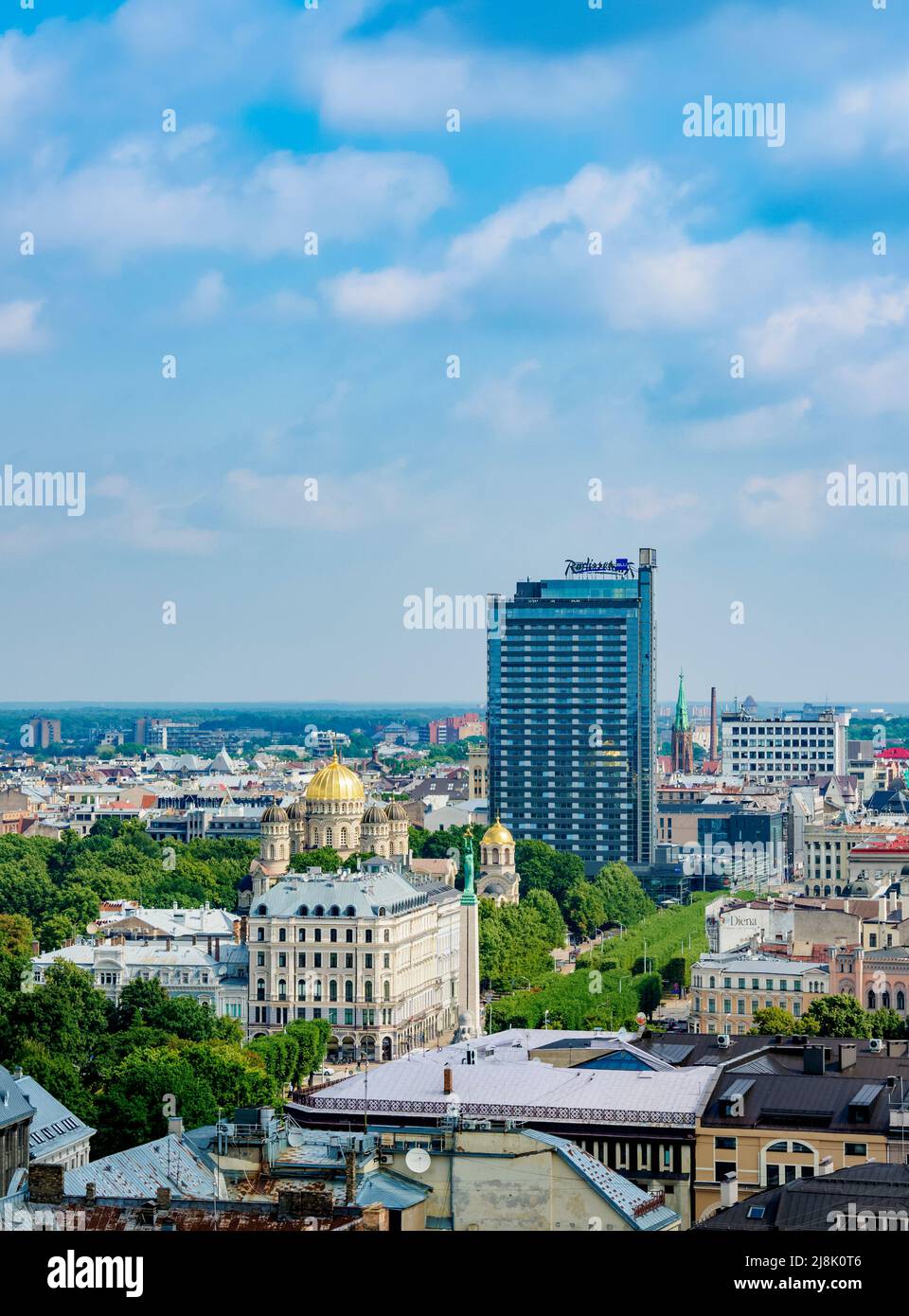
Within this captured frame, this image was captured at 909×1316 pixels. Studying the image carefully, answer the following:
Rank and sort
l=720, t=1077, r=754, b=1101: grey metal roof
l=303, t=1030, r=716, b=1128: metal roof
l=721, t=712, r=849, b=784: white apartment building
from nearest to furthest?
l=303, t=1030, r=716, b=1128: metal roof → l=720, t=1077, r=754, b=1101: grey metal roof → l=721, t=712, r=849, b=784: white apartment building

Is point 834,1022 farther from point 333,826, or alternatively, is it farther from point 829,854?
point 829,854

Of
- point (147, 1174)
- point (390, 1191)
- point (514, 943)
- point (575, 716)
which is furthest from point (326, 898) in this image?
point (575, 716)

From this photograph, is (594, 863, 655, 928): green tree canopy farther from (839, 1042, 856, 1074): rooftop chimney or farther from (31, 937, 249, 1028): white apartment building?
(839, 1042, 856, 1074): rooftop chimney

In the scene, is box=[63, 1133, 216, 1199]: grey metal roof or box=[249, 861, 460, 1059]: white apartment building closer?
box=[63, 1133, 216, 1199]: grey metal roof

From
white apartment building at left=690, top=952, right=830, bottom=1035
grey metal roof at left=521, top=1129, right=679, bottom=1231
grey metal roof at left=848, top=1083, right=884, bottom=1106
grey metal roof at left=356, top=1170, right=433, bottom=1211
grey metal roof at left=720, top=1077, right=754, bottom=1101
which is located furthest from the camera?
white apartment building at left=690, top=952, right=830, bottom=1035

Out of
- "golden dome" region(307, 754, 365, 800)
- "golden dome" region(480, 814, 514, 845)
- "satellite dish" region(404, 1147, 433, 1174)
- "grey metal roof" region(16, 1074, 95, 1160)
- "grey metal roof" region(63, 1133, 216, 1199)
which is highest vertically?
"golden dome" region(307, 754, 365, 800)

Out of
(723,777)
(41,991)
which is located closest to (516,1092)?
(41,991)

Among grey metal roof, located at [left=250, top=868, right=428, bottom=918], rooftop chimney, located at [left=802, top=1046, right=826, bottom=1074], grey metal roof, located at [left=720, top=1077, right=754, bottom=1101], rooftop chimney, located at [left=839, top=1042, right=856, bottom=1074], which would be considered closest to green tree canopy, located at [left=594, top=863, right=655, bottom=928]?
grey metal roof, located at [left=250, top=868, right=428, bottom=918]
